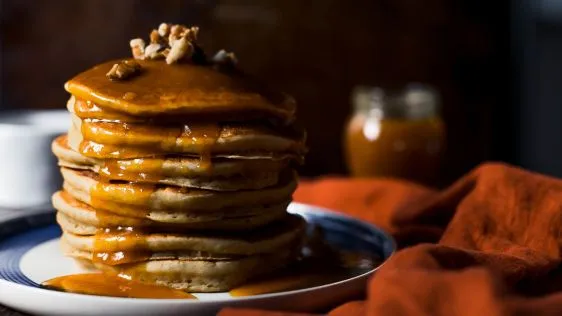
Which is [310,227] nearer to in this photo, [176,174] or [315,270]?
[315,270]

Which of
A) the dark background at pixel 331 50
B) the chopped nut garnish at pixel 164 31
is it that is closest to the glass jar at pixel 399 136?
the dark background at pixel 331 50

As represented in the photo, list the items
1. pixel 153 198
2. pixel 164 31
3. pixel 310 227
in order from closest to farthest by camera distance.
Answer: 1. pixel 153 198
2. pixel 164 31
3. pixel 310 227

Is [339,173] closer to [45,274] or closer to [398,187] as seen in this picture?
[398,187]

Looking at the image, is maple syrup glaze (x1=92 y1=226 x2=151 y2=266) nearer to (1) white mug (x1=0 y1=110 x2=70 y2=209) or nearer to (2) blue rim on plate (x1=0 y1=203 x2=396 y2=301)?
(2) blue rim on plate (x1=0 y1=203 x2=396 y2=301)

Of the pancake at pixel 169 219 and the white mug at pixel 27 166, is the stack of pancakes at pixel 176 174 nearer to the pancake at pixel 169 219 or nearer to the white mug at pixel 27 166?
the pancake at pixel 169 219

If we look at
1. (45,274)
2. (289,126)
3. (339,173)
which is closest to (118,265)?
(45,274)

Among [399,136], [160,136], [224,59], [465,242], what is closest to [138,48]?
[224,59]
